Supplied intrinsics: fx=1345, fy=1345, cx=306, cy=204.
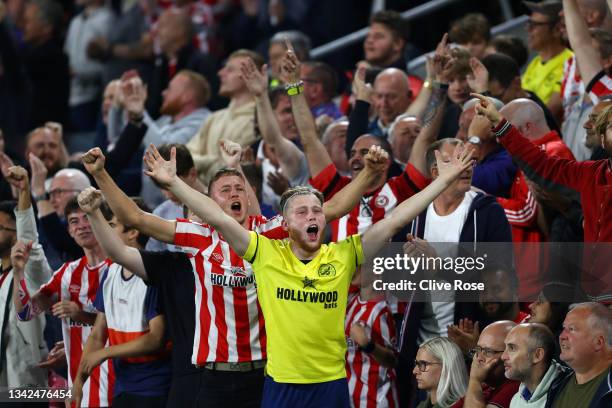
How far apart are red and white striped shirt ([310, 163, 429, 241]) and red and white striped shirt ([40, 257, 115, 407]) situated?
1485 millimetres

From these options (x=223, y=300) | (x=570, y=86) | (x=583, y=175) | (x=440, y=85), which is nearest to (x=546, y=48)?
(x=570, y=86)

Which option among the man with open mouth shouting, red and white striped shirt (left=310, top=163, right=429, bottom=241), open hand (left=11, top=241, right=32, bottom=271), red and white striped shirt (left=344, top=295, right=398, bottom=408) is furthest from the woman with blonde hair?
open hand (left=11, top=241, right=32, bottom=271)

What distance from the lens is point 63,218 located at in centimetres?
985

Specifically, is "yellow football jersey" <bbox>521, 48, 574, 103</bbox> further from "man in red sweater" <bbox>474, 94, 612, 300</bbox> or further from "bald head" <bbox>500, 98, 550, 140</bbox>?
"man in red sweater" <bbox>474, 94, 612, 300</bbox>

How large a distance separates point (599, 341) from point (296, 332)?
1559 mm

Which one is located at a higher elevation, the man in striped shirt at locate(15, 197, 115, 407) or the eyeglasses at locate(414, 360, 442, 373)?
the man in striped shirt at locate(15, 197, 115, 407)

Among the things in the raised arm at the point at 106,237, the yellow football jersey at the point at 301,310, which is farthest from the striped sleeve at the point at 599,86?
the raised arm at the point at 106,237

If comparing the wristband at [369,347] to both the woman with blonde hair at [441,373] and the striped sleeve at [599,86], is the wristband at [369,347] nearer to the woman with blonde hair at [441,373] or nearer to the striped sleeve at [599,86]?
the woman with blonde hair at [441,373]

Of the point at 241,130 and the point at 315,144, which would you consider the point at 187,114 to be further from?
the point at 315,144

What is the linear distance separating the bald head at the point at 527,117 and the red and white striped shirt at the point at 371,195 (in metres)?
0.75

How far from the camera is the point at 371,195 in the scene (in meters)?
8.76

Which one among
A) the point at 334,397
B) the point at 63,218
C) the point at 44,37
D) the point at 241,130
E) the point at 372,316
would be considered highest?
the point at 44,37

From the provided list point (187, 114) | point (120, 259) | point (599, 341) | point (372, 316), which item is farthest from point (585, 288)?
point (187, 114)

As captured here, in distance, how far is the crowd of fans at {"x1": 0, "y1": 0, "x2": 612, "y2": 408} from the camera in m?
7.06
